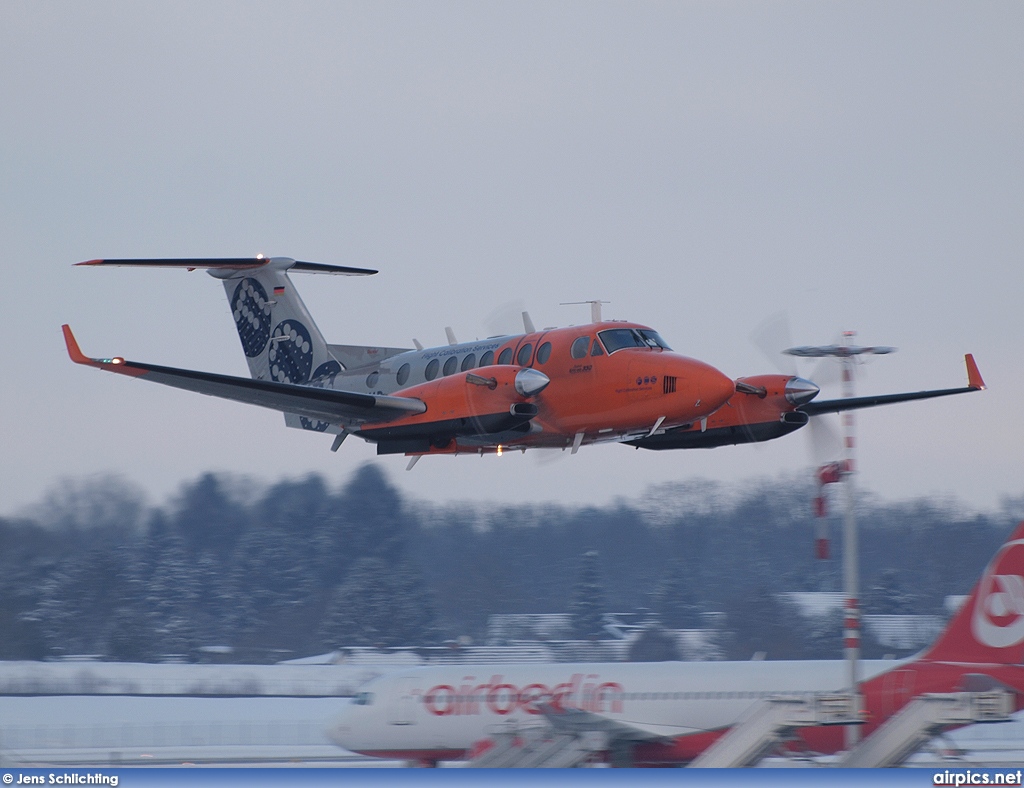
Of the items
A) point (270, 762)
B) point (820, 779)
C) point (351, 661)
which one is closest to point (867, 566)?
point (351, 661)

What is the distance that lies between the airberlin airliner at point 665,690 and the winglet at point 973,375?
2.69 m

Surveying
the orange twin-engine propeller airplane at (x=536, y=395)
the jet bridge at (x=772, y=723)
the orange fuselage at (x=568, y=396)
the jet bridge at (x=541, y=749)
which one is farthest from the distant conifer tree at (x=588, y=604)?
the jet bridge at (x=772, y=723)

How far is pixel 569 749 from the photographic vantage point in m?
21.3

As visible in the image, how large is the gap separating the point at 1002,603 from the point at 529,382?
9297 mm

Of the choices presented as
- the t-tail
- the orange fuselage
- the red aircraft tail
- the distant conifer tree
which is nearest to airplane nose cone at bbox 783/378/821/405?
the orange fuselage

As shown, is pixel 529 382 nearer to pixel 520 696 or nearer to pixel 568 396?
pixel 568 396

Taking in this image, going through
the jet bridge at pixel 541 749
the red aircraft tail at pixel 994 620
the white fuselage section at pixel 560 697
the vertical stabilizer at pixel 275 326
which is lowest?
the jet bridge at pixel 541 749

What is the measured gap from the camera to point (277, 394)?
2173 centimetres

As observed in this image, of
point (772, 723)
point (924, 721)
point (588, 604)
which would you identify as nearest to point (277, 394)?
point (772, 723)

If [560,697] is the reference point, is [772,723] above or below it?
below

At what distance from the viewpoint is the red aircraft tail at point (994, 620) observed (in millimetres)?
22016

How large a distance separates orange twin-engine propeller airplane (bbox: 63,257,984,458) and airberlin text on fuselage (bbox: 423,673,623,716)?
182 inches

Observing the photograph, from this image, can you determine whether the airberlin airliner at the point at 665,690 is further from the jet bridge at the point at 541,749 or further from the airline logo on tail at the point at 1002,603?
the jet bridge at the point at 541,749

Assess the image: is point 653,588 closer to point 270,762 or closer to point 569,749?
point 270,762
